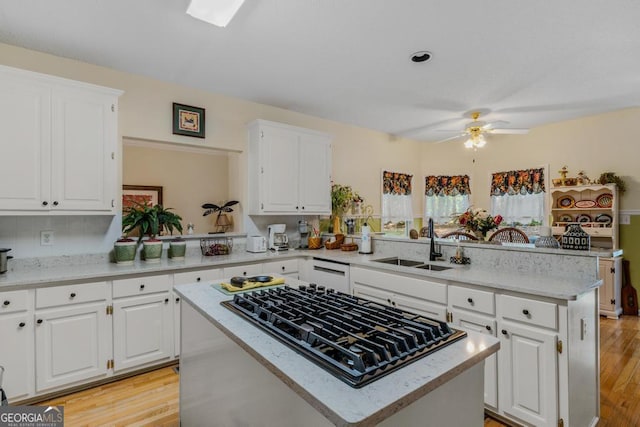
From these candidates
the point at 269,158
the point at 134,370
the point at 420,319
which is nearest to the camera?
the point at 420,319

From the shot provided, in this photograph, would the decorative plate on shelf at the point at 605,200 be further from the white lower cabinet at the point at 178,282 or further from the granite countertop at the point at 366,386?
the white lower cabinet at the point at 178,282

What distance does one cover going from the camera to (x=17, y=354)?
6.97ft

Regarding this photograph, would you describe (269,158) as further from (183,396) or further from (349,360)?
(349,360)

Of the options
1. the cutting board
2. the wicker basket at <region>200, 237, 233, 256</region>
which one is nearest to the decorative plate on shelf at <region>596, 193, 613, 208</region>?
the cutting board

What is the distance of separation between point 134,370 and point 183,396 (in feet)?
3.66

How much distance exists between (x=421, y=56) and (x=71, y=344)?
348 centimetres

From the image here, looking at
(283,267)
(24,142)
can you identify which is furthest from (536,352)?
(24,142)

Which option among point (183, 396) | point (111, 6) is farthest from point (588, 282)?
point (111, 6)

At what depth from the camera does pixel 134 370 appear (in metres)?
2.59

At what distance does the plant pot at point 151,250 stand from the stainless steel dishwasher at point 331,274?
1.52 m

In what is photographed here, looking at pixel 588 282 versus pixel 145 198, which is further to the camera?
pixel 145 198

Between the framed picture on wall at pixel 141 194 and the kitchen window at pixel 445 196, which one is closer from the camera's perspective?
the framed picture on wall at pixel 141 194

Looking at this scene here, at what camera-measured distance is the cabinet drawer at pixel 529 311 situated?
177 cm

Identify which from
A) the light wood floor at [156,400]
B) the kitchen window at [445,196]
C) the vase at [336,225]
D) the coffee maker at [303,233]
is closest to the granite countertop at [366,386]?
the light wood floor at [156,400]
